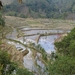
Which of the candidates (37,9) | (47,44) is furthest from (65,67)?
(37,9)

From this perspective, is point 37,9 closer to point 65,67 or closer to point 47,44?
point 47,44

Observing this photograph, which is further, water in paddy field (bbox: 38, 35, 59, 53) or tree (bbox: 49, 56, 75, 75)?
water in paddy field (bbox: 38, 35, 59, 53)

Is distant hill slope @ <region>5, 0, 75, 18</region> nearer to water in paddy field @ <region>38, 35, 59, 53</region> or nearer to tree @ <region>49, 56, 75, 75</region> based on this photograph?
water in paddy field @ <region>38, 35, 59, 53</region>

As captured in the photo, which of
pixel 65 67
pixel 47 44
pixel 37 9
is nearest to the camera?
pixel 65 67

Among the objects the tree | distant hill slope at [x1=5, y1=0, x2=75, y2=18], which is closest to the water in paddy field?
the tree

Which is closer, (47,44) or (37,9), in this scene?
(47,44)

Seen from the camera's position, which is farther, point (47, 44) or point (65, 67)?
point (47, 44)

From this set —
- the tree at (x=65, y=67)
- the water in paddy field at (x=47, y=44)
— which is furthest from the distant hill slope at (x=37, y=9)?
the tree at (x=65, y=67)

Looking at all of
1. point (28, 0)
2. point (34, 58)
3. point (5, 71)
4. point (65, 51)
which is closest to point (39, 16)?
point (28, 0)

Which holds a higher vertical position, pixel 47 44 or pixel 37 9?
pixel 47 44

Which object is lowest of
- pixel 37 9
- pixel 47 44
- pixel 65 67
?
pixel 37 9

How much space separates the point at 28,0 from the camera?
4569 inches

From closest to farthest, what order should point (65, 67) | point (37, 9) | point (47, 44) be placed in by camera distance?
point (65, 67), point (47, 44), point (37, 9)

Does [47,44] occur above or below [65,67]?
below
